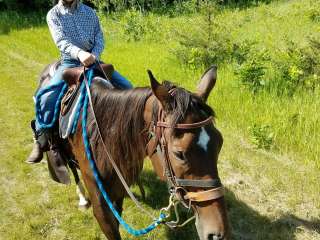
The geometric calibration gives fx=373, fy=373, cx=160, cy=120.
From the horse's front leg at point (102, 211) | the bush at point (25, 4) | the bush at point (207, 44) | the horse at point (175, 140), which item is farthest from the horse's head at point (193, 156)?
the bush at point (25, 4)

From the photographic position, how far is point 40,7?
2477cm

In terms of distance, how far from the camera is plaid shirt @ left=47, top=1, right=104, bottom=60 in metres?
3.61

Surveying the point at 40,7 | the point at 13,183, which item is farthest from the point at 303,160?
the point at 40,7

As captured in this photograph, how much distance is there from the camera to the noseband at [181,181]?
2.16 m

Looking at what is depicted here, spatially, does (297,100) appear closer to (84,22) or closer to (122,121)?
(84,22)

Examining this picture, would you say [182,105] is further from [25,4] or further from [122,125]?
[25,4]

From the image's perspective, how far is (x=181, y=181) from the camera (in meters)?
2.20

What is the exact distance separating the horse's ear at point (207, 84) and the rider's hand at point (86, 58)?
3.76 feet

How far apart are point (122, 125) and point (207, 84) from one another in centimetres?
68

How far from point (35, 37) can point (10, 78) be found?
506 centimetres

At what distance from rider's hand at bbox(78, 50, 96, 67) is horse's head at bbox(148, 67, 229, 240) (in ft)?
4.00

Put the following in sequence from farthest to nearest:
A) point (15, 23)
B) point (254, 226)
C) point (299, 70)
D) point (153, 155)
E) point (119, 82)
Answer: point (15, 23)
point (299, 70)
point (254, 226)
point (119, 82)
point (153, 155)

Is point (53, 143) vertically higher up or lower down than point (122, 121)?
lower down

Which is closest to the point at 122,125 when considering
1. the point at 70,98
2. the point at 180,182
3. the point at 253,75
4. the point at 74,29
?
the point at 180,182
